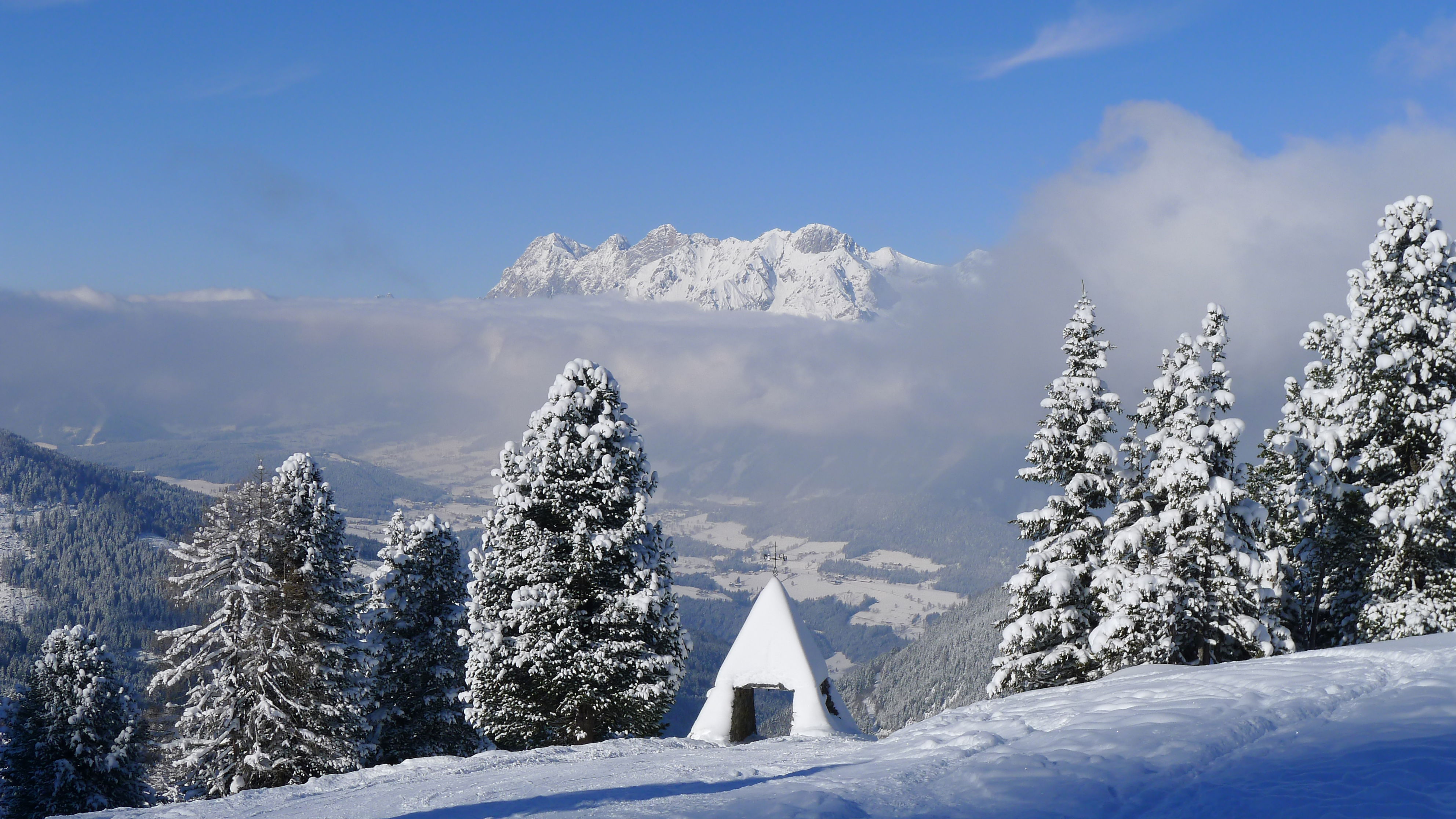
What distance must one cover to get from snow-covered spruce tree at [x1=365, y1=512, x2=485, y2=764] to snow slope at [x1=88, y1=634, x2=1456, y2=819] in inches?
607

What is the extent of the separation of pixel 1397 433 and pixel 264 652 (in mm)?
29970

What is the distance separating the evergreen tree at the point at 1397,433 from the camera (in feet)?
70.6

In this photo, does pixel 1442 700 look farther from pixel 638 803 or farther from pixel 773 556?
pixel 773 556

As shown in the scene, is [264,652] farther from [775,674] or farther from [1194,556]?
[1194,556]

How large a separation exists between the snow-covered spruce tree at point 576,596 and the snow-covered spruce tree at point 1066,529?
9161 mm

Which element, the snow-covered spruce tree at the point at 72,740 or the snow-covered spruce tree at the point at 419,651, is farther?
the snow-covered spruce tree at the point at 72,740

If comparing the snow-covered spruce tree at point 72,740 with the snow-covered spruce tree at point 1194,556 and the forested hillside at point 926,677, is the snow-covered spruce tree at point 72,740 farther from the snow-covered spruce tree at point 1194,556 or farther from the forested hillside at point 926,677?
the forested hillside at point 926,677

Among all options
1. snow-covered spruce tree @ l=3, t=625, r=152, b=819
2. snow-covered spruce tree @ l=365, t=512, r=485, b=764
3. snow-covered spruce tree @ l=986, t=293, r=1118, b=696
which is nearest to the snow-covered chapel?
snow-covered spruce tree @ l=986, t=293, r=1118, b=696

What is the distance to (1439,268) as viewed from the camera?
854 inches

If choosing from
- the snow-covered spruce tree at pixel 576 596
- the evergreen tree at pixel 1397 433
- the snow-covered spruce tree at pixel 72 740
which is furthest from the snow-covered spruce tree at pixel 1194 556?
Answer: the snow-covered spruce tree at pixel 72 740

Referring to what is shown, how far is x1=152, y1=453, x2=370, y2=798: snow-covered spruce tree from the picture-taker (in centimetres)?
2455

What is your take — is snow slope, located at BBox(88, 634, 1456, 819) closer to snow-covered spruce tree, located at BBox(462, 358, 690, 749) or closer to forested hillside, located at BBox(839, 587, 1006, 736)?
snow-covered spruce tree, located at BBox(462, 358, 690, 749)

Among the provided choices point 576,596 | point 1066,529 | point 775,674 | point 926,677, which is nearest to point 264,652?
point 576,596

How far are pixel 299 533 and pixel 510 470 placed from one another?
6.31 metres
